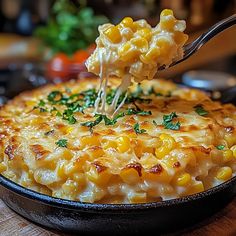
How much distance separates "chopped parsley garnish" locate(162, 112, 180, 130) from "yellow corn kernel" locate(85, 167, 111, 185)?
0.33m

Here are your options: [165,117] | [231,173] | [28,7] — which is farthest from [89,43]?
[231,173]

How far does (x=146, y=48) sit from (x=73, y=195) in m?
0.55

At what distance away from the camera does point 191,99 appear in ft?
6.40

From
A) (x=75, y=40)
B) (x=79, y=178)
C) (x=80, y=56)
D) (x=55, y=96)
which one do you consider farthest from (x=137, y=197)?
(x=75, y=40)

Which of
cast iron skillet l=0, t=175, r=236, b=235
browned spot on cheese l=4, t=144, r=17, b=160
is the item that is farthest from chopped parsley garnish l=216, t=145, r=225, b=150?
browned spot on cheese l=4, t=144, r=17, b=160

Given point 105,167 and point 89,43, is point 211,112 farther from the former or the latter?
point 89,43

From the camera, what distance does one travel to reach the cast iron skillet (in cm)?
125

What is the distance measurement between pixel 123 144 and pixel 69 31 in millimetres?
2614

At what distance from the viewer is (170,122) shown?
158 centimetres

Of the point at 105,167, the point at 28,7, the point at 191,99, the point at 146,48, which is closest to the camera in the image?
the point at 105,167

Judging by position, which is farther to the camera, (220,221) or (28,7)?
(28,7)

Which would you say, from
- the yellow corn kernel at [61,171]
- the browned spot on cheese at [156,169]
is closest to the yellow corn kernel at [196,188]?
the browned spot on cheese at [156,169]

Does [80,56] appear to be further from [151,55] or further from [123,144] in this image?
[123,144]

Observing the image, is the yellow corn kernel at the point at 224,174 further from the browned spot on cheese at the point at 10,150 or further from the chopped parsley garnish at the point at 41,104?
the chopped parsley garnish at the point at 41,104
